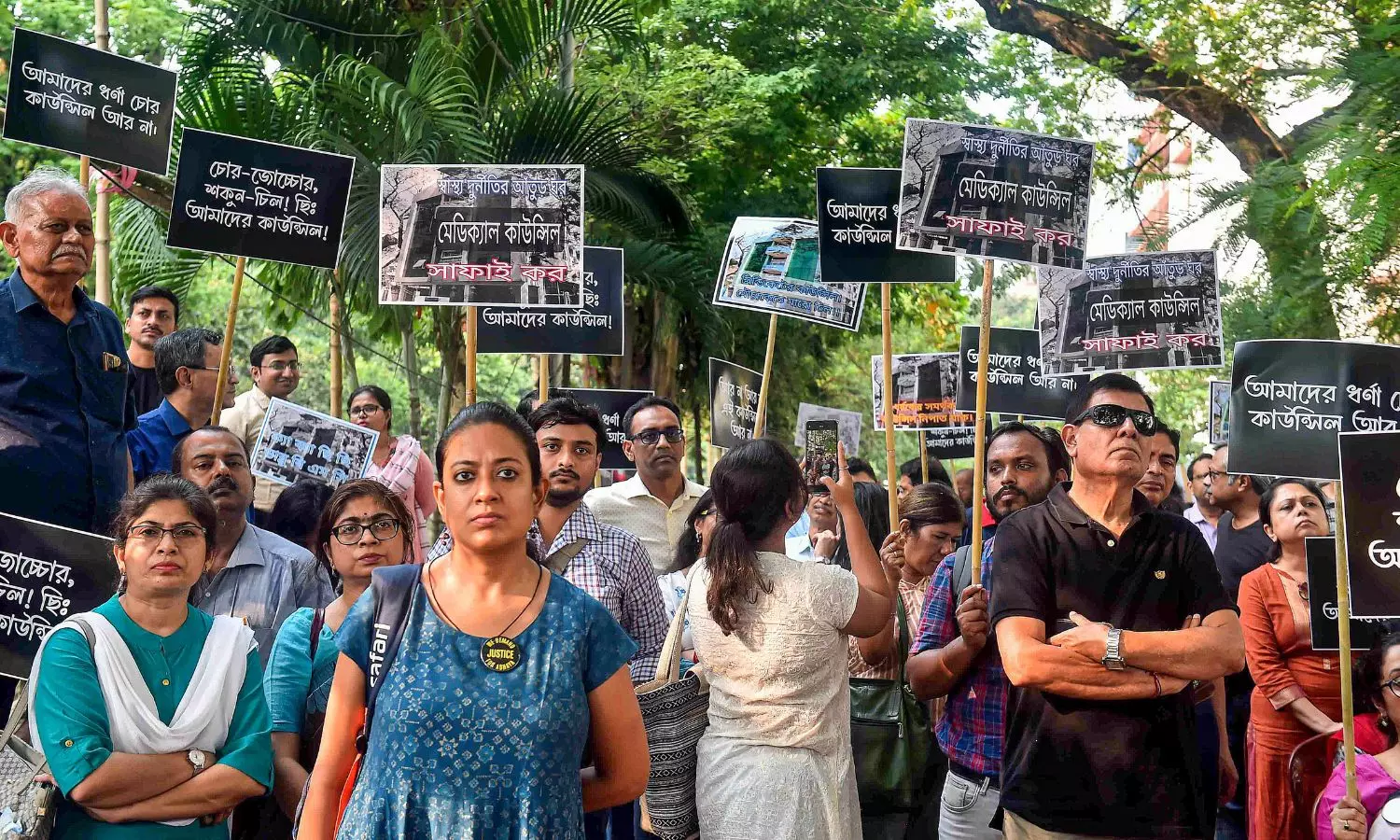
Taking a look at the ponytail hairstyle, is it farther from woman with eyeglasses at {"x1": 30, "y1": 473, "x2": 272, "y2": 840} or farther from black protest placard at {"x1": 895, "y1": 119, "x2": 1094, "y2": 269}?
black protest placard at {"x1": 895, "y1": 119, "x2": 1094, "y2": 269}

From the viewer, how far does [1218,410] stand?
32.3ft

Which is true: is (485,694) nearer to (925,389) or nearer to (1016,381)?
(1016,381)

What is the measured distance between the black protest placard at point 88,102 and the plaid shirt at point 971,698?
→ 14.5 feet

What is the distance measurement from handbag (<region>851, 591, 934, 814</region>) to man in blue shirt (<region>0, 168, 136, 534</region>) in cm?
289

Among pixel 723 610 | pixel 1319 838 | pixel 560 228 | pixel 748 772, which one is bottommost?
pixel 1319 838

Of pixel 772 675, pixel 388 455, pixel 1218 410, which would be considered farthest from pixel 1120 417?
pixel 1218 410

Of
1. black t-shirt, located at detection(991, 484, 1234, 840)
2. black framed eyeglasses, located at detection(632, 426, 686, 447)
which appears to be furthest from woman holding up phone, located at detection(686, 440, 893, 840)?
black framed eyeglasses, located at detection(632, 426, 686, 447)

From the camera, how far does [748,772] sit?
15.0ft

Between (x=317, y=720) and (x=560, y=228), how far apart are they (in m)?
2.89

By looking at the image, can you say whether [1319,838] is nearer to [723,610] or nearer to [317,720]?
[723,610]

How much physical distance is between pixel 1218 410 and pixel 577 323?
13.4ft

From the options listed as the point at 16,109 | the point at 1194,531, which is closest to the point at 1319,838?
the point at 1194,531

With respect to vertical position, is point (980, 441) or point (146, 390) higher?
point (146, 390)

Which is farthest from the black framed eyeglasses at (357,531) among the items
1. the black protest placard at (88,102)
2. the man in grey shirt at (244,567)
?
the black protest placard at (88,102)
